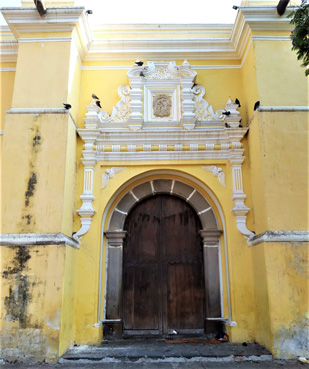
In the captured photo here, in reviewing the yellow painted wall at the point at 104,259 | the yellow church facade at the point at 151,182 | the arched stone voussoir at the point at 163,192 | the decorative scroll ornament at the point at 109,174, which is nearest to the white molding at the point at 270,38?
the yellow church facade at the point at 151,182

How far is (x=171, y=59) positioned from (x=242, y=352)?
4.89 m

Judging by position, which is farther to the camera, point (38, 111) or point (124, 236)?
point (124, 236)

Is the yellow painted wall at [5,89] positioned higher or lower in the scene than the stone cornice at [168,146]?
higher

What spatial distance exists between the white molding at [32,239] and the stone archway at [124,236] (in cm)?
107

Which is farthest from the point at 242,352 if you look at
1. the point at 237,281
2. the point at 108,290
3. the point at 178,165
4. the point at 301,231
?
the point at 178,165

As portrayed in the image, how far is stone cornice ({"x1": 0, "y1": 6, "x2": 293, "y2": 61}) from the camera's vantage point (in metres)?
5.88

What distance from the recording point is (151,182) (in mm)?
6254

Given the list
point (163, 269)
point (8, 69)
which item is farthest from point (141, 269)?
point (8, 69)

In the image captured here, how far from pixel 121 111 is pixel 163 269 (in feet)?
9.05

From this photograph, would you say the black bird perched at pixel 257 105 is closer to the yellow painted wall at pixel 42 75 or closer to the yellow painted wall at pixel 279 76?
the yellow painted wall at pixel 279 76

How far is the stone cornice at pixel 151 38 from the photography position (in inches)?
231

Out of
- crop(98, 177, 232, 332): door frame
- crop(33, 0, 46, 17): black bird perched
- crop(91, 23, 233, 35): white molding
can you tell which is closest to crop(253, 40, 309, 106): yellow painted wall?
crop(91, 23, 233, 35): white molding

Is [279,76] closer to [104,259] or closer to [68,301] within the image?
[104,259]

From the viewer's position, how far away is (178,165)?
6078 millimetres
